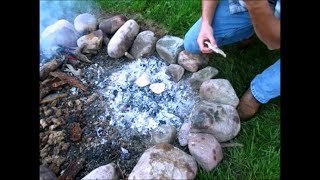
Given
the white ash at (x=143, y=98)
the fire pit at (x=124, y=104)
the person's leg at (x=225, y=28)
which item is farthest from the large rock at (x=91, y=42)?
the person's leg at (x=225, y=28)

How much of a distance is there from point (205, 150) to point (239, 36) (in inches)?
18.7

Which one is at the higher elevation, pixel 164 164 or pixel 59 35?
pixel 59 35

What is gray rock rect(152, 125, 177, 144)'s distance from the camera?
134 cm

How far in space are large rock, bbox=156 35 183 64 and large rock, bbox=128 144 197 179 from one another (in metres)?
0.40

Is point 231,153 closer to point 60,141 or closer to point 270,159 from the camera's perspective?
point 270,159

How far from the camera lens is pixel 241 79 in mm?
1555

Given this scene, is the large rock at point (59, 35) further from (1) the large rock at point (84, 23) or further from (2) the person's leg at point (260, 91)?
(2) the person's leg at point (260, 91)

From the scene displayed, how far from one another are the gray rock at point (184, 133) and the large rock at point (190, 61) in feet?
0.81

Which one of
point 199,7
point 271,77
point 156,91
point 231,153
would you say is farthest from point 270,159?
point 199,7

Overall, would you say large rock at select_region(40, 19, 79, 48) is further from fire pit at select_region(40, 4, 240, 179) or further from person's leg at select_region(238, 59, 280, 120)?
person's leg at select_region(238, 59, 280, 120)

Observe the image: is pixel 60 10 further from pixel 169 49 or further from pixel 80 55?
pixel 169 49

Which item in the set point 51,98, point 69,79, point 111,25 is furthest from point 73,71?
point 111,25

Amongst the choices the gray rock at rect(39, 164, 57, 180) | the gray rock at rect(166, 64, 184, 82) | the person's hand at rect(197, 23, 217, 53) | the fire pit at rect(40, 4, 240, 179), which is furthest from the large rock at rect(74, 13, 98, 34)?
the gray rock at rect(39, 164, 57, 180)

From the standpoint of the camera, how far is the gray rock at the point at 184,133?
1361 millimetres
